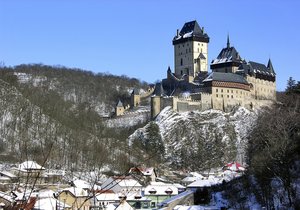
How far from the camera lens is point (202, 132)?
274ft

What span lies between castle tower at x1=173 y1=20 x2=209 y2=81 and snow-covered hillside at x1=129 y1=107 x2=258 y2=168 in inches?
567

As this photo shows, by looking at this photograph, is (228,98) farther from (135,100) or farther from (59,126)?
(59,126)

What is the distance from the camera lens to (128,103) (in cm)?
10819

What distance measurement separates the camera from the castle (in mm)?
84938

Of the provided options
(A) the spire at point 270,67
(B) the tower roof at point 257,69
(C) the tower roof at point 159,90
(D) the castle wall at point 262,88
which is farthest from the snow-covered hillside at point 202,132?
(A) the spire at point 270,67

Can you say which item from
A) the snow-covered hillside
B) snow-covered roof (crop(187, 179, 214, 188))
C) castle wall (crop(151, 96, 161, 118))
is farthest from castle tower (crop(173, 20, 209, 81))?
snow-covered roof (crop(187, 179, 214, 188))

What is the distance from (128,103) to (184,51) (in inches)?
639

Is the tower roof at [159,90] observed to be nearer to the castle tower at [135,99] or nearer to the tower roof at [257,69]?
the castle tower at [135,99]

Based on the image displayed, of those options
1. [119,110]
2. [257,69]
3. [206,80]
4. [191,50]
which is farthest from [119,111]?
[257,69]

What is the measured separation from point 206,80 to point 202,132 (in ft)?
28.3

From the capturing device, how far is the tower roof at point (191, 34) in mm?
100994

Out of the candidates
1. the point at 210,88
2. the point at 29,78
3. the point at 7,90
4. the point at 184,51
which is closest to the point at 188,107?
Answer: the point at 210,88

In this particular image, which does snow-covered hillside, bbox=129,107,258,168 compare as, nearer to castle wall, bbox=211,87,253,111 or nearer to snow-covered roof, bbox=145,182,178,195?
castle wall, bbox=211,87,253,111

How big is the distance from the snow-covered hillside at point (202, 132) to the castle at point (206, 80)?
5.16 feet
